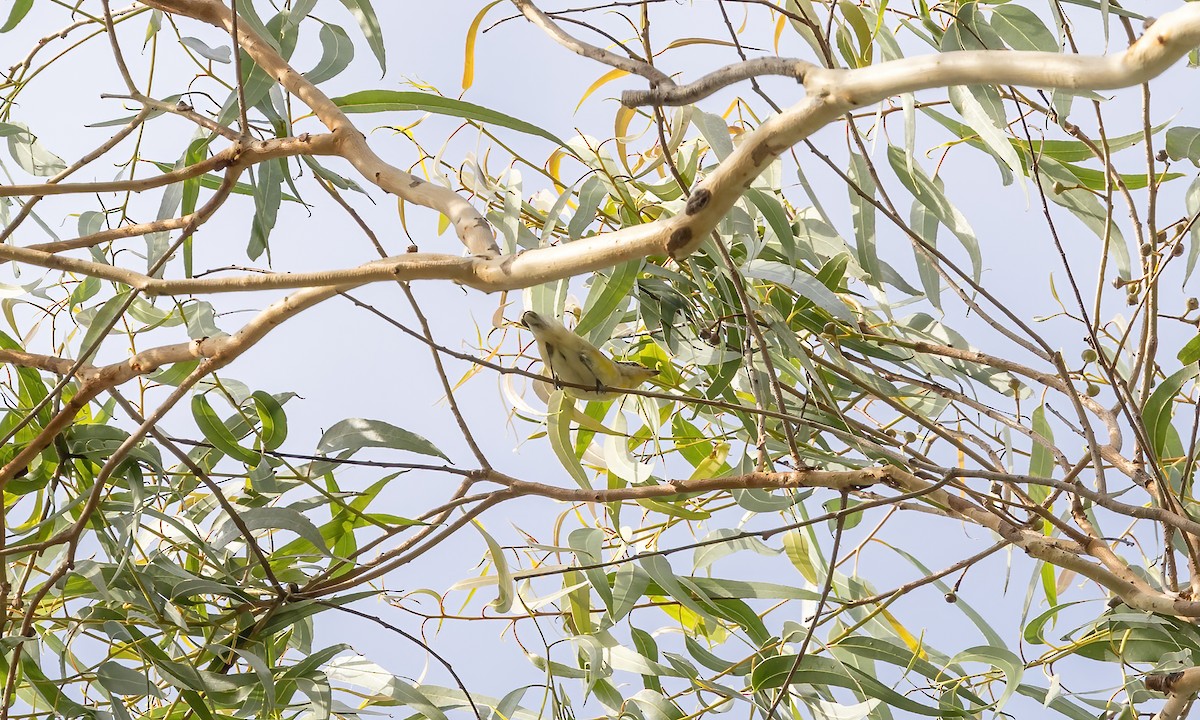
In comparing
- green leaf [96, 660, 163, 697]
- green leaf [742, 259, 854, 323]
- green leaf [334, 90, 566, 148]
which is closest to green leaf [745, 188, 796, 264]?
green leaf [742, 259, 854, 323]

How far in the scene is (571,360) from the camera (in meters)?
0.89

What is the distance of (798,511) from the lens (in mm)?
1132

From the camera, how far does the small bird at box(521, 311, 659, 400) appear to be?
866 mm

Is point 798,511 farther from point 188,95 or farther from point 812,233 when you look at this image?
point 188,95

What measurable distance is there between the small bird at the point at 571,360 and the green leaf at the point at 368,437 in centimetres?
14

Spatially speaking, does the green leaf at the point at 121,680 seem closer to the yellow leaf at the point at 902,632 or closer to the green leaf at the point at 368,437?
the green leaf at the point at 368,437

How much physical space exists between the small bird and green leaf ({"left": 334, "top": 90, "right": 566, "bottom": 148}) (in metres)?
0.15

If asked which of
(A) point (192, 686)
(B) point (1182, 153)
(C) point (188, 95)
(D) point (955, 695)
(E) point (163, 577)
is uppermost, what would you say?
(C) point (188, 95)

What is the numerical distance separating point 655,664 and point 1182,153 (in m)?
0.72

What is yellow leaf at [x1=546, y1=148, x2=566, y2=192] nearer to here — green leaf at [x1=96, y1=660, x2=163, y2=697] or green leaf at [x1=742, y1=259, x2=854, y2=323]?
green leaf at [x1=742, y1=259, x2=854, y2=323]

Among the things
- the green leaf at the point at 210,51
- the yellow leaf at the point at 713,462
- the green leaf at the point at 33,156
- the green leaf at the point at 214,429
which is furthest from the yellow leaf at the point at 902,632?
the green leaf at the point at 33,156

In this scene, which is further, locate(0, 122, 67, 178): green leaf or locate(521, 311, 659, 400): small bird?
locate(0, 122, 67, 178): green leaf

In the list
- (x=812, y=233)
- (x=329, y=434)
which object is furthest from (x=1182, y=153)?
(x=329, y=434)

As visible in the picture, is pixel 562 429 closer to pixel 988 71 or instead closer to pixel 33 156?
pixel 988 71
